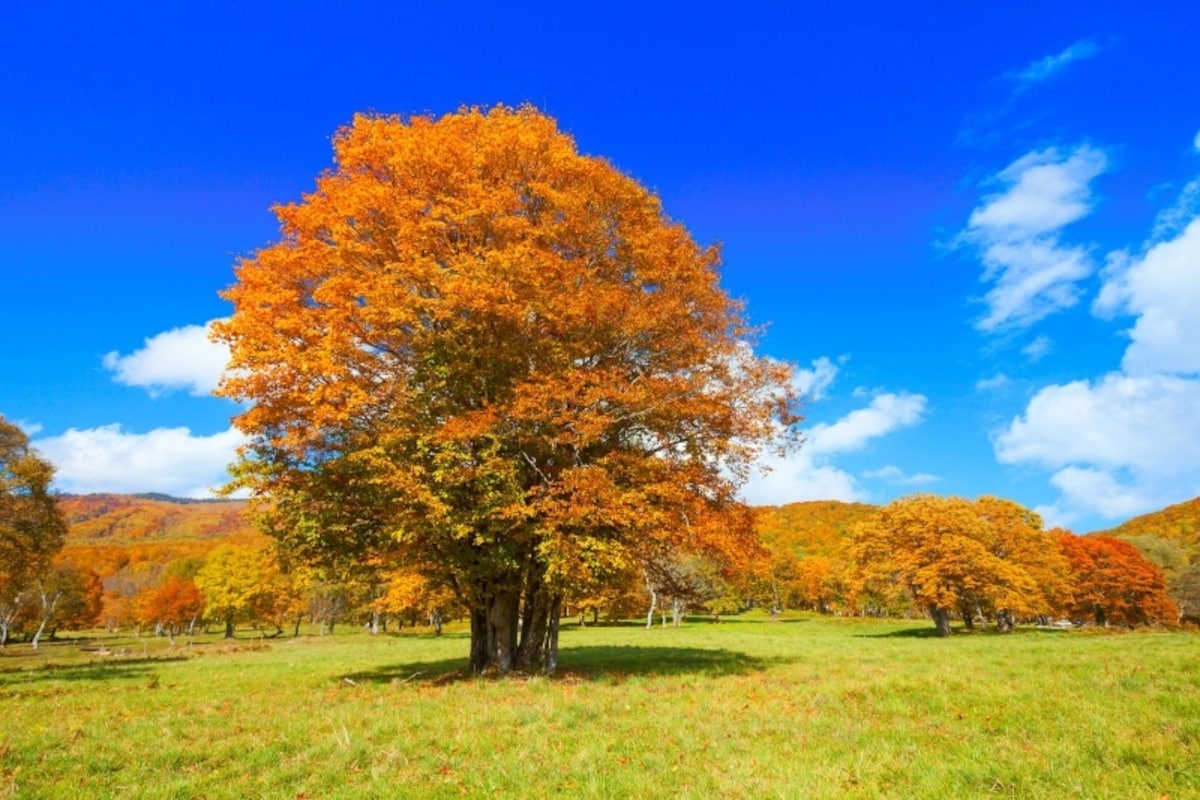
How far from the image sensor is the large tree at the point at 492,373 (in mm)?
17312

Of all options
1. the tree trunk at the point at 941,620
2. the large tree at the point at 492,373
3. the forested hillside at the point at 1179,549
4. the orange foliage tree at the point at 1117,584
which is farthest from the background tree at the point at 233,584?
the forested hillside at the point at 1179,549

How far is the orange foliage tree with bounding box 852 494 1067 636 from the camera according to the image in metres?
51.3

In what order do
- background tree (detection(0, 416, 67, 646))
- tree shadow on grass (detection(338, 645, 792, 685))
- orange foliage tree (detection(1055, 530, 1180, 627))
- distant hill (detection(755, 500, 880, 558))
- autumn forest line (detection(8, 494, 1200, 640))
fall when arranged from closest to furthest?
tree shadow on grass (detection(338, 645, 792, 685)) < background tree (detection(0, 416, 67, 646)) < autumn forest line (detection(8, 494, 1200, 640)) < orange foliage tree (detection(1055, 530, 1180, 627)) < distant hill (detection(755, 500, 880, 558))

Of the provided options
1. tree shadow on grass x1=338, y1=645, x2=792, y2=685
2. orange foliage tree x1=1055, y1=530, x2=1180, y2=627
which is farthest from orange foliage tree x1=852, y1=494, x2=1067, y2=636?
tree shadow on grass x1=338, y1=645, x2=792, y2=685

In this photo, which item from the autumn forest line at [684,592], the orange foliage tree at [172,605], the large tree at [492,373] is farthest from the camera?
the orange foliage tree at [172,605]

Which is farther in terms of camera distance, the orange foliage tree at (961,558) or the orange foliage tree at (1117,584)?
the orange foliage tree at (1117,584)

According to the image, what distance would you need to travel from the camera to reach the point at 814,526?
165125mm

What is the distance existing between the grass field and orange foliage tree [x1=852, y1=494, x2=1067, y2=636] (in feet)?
117

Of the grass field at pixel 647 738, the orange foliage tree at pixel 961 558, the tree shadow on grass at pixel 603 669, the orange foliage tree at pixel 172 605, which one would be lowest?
the orange foliage tree at pixel 172 605

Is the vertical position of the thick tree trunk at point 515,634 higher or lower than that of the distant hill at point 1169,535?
lower

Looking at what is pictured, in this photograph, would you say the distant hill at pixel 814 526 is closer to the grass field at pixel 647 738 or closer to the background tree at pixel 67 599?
the background tree at pixel 67 599

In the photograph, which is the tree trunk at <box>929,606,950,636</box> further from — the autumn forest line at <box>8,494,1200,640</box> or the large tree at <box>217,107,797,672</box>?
the large tree at <box>217,107,797,672</box>

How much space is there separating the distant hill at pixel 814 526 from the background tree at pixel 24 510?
105432 mm

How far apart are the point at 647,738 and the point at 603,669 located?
13.1 m
